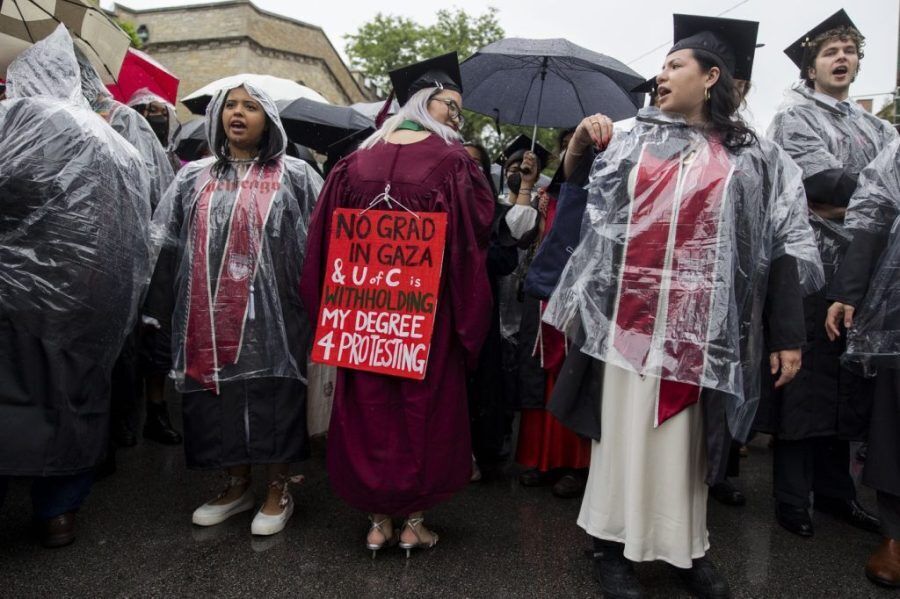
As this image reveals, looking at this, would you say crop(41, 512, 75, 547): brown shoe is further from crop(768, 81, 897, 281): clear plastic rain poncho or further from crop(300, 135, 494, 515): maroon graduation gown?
crop(768, 81, 897, 281): clear plastic rain poncho

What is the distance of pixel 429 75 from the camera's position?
111 inches

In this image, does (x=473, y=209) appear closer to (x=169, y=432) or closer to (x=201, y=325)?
(x=201, y=325)

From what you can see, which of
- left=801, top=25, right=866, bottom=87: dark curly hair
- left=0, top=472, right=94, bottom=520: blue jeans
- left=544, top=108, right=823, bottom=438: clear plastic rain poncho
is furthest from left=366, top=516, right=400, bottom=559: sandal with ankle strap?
left=801, top=25, right=866, bottom=87: dark curly hair

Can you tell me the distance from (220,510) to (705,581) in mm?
2008

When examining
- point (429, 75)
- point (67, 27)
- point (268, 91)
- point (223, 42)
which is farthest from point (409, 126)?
point (223, 42)

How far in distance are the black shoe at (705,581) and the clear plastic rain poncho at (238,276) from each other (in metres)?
1.73

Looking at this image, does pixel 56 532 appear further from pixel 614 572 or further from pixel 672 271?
pixel 672 271

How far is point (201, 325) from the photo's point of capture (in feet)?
9.24

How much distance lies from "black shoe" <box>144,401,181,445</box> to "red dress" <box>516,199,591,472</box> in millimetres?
2087

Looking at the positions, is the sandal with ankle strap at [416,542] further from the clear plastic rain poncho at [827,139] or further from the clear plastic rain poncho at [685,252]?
the clear plastic rain poncho at [827,139]

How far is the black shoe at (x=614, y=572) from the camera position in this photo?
2326 millimetres

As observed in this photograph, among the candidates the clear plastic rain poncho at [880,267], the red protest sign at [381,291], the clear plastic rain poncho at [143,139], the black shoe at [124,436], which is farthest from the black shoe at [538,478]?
the clear plastic rain poncho at [143,139]

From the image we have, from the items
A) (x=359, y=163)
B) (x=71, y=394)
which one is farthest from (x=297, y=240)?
(x=71, y=394)

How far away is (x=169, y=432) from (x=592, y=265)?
291 centimetres
